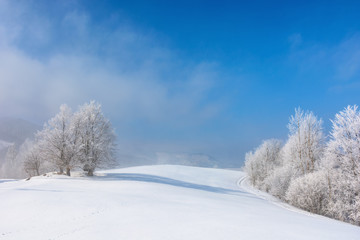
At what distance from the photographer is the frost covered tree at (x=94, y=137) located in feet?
92.1

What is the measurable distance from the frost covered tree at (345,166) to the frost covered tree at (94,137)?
86.2 feet

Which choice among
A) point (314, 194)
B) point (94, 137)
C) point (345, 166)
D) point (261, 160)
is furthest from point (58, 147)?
point (261, 160)

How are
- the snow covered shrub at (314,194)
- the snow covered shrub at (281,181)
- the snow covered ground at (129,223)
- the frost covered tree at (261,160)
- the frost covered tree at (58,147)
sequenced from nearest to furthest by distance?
the snow covered ground at (129,223) < the snow covered shrub at (314,194) < the frost covered tree at (58,147) < the snow covered shrub at (281,181) < the frost covered tree at (261,160)

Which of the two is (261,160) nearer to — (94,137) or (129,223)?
(94,137)

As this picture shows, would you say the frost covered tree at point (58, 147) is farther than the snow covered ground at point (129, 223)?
Yes

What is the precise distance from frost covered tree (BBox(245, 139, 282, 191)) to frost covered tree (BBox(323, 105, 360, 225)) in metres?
21.5

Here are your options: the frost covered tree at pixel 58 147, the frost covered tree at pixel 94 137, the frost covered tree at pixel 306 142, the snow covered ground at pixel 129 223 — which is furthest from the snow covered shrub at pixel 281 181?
the frost covered tree at pixel 58 147

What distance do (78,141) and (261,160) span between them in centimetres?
3518

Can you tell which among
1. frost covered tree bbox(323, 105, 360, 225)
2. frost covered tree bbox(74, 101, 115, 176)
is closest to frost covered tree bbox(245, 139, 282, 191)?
frost covered tree bbox(323, 105, 360, 225)

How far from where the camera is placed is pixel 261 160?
4444 centimetres

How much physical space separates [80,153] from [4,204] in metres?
14.7

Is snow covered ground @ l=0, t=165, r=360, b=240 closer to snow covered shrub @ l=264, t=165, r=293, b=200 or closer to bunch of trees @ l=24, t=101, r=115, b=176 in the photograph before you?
bunch of trees @ l=24, t=101, r=115, b=176

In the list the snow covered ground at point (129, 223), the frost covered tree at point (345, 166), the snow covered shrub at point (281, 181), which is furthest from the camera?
the snow covered shrub at point (281, 181)

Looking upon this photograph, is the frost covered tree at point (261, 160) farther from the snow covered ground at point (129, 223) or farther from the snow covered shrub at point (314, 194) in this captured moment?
the snow covered ground at point (129, 223)
